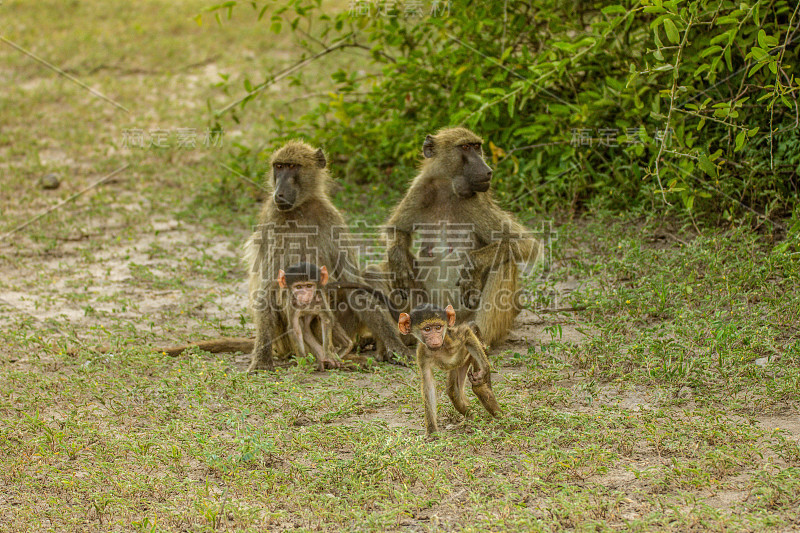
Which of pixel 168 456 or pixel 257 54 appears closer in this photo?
pixel 168 456

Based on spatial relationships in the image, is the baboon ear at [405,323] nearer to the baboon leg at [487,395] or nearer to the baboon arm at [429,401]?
the baboon arm at [429,401]

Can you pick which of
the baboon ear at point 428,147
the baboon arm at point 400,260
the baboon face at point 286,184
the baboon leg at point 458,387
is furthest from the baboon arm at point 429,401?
the baboon ear at point 428,147

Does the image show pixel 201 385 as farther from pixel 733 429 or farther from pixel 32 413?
pixel 733 429

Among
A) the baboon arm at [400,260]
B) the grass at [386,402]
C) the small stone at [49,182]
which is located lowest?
the grass at [386,402]

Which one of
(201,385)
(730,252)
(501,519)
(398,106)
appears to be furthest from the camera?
(398,106)

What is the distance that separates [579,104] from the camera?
21.2ft

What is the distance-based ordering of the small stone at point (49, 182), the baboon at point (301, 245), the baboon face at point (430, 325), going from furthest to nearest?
the small stone at point (49, 182)
the baboon at point (301, 245)
the baboon face at point (430, 325)

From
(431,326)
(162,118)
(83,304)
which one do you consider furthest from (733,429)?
(162,118)

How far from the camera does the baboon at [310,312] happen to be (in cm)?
471

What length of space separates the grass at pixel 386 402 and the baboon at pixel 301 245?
0.37m

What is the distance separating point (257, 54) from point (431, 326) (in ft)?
29.0

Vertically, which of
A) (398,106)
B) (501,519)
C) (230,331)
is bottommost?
(501,519)

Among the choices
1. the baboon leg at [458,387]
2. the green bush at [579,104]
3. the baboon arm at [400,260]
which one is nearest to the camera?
the baboon leg at [458,387]

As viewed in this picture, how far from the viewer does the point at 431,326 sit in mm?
3453
